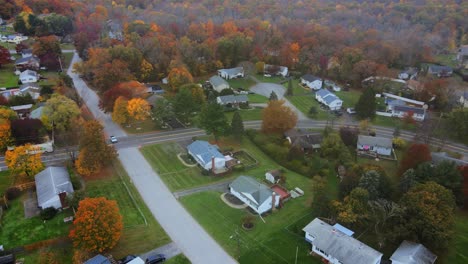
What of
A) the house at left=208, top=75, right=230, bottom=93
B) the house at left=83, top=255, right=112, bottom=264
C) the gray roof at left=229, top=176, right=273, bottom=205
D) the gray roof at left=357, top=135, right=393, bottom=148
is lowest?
the house at left=208, top=75, right=230, bottom=93

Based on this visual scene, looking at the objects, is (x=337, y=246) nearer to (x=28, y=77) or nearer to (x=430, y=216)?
(x=430, y=216)

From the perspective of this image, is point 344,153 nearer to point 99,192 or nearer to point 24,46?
point 99,192

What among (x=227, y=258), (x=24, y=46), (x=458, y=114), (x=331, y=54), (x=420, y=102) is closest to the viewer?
(x=227, y=258)

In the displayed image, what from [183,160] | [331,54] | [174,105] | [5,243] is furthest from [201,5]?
[5,243]

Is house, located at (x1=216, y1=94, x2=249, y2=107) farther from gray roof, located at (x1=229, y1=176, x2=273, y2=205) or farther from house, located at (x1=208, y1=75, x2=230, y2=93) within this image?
gray roof, located at (x1=229, y1=176, x2=273, y2=205)

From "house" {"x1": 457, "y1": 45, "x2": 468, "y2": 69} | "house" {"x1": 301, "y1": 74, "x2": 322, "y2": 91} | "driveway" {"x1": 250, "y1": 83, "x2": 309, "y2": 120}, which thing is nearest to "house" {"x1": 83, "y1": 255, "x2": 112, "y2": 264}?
"driveway" {"x1": 250, "y1": 83, "x2": 309, "y2": 120}

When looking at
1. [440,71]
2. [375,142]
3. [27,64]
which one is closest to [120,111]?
[27,64]
